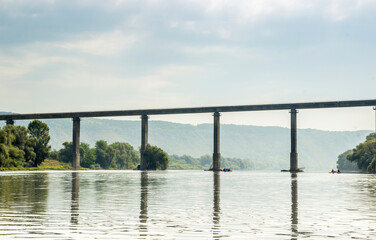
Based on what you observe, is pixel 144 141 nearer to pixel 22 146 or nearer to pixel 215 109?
pixel 215 109

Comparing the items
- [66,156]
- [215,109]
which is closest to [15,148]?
[215,109]

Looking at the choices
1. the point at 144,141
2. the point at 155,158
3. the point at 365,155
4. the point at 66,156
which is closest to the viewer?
the point at 365,155

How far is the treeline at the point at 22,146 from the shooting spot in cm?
11891

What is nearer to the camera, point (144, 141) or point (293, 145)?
point (293, 145)

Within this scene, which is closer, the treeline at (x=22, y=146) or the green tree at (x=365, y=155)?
the treeline at (x=22, y=146)

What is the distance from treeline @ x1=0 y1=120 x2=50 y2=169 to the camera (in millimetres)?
118912

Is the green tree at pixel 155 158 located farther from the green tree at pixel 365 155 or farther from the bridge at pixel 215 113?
the green tree at pixel 365 155

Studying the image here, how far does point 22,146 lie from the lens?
5364 inches

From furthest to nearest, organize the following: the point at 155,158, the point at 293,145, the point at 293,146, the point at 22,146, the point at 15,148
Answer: the point at 155,158 < the point at 293,146 < the point at 293,145 < the point at 22,146 < the point at 15,148

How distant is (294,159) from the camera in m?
150

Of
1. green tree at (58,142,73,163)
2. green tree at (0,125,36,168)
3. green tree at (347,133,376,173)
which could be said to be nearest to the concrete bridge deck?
green tree at (347,133,376,173)

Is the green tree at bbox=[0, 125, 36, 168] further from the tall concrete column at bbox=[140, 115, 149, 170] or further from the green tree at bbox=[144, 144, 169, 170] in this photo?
the green tree at bbox=[144, 144, 169, 170]

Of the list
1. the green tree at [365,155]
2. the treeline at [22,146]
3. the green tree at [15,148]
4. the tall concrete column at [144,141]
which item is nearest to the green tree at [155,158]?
the tall concrete column at [144,141]

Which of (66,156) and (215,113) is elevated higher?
(215,113)
